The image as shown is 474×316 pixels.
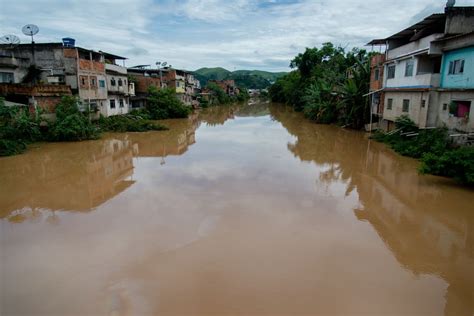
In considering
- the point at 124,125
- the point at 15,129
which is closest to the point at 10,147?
the point at 15,129

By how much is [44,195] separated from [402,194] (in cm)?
1147

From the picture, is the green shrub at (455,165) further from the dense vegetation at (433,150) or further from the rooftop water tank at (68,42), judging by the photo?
the rooftop water tank at (68,42)

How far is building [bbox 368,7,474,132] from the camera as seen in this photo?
12836 millimetres

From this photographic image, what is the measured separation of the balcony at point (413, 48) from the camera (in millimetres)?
14612

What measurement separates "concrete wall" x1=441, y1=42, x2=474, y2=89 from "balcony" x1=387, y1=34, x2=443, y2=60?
3.22 feet

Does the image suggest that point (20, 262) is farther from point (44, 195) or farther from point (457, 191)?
point (457, 191)

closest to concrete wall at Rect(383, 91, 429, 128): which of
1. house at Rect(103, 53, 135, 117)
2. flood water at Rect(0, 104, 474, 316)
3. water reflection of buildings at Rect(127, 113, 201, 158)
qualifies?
flood water at Rect(0, 104, 474, 316)

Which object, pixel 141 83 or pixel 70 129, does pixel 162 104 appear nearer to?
pixel 141 83

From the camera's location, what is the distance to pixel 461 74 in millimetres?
12984

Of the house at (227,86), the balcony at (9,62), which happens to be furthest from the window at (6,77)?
the house at (227,86)

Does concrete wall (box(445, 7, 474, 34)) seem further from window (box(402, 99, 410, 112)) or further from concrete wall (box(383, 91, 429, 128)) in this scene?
window (box(402, 99, 410, 112))

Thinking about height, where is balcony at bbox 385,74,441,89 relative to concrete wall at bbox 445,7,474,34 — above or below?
below

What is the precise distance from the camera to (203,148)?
1772 cm

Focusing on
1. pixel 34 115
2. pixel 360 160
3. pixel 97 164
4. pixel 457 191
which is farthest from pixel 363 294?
pixel 34 115
